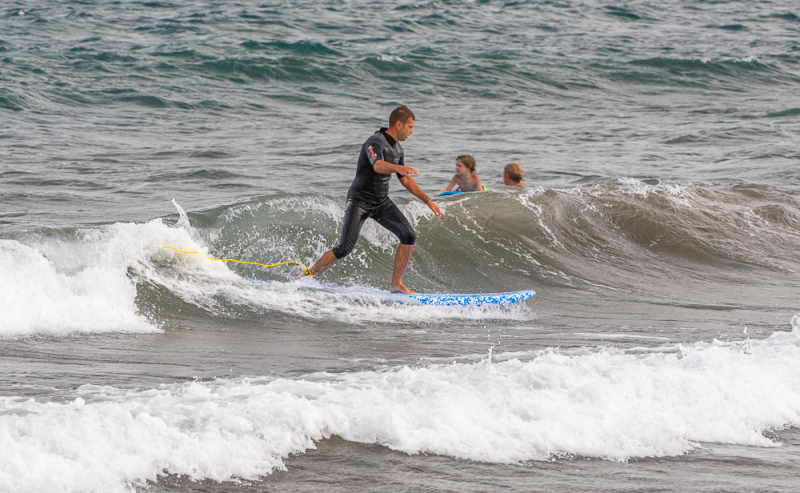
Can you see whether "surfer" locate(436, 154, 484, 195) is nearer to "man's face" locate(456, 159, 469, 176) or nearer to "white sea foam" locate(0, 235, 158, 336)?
"man's face" locate(456, 159, 469, 176)

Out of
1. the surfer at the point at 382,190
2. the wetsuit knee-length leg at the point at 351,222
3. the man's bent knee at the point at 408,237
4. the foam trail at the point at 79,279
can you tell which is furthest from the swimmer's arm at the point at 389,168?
the foam trail at the point at 79,279

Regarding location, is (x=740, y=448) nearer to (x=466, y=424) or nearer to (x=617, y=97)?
(x=466, y=424)

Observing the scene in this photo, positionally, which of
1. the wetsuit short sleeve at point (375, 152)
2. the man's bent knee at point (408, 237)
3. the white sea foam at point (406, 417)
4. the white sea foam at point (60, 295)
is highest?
the wetsuit short sleeve at point (375, 152)

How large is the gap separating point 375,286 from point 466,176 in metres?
3.31

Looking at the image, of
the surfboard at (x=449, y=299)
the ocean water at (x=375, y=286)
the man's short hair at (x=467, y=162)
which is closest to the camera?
the ocean water at (x=375, y=286)

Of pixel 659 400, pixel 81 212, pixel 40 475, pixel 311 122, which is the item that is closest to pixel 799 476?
pixel 659 400

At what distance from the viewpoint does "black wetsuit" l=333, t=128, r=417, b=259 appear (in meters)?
7.26

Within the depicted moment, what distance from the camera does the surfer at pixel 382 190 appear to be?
719 cm

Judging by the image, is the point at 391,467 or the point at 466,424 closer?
the point at 391,467

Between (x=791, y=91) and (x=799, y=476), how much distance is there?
2697 cm

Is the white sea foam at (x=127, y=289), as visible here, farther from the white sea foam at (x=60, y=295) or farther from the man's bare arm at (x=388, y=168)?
the man's bare arm at (x=388, y=168)

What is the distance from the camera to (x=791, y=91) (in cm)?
2736

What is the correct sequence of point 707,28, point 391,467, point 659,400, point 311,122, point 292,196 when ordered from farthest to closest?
1. point 707,28
2. point 311,122
3. point 292,196
4. point 659,400
5. point 391,467

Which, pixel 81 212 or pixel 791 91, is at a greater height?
pixel 791 91
